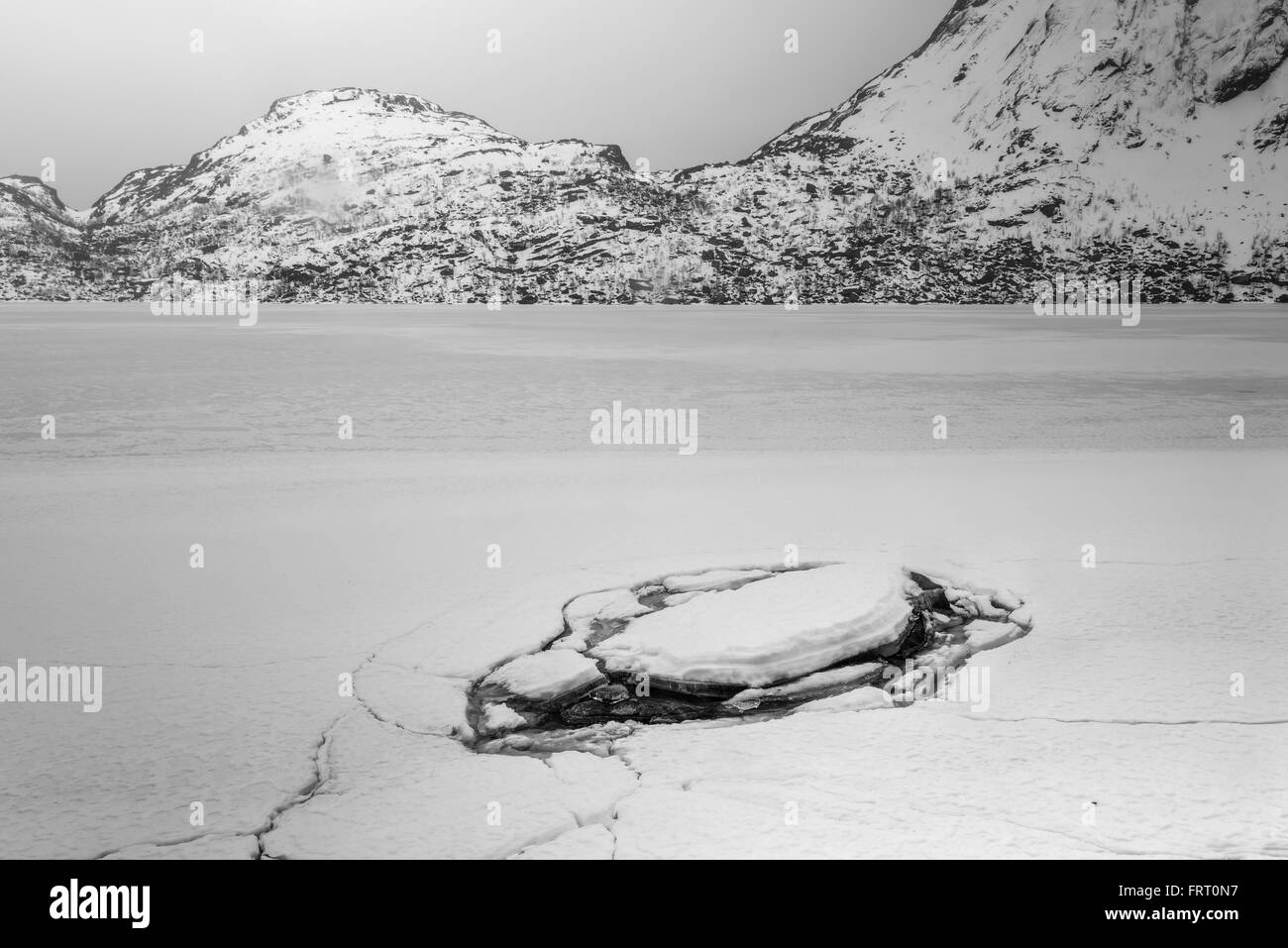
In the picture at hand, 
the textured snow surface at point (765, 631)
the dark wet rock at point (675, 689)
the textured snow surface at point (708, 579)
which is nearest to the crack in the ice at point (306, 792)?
the dark wet rock at point (675, 689)

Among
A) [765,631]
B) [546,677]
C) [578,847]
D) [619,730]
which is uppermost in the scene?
[765,631]

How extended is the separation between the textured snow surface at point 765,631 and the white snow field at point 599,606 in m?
0.36

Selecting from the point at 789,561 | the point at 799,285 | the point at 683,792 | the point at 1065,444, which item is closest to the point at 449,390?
the point at 1065,444

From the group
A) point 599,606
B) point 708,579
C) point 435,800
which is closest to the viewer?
point 435,800

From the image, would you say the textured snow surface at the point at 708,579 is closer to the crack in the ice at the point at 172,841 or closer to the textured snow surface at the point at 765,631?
the textured snow surface at the point at 765,631

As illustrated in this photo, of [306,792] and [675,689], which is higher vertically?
[675,689]

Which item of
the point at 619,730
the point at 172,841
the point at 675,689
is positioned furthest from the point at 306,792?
the point at 675,689

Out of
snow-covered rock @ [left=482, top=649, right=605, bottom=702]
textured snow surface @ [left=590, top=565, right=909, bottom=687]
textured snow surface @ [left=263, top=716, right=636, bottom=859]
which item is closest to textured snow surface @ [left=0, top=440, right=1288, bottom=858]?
textured snow surface @ [left=263, top=716, right=636, bottom=859]

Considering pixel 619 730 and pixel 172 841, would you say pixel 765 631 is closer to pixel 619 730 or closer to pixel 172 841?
pixel 619 730

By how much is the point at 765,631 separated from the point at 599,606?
1.15m

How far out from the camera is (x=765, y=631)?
4.71 metres

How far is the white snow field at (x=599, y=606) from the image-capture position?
10.7 ft

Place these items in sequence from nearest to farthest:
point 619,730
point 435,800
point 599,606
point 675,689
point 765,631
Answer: point 435,800 → point 619,730 → point 675,689 → point 765,631 → point 599,606

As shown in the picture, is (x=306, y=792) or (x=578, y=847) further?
(x=306, y=792)
